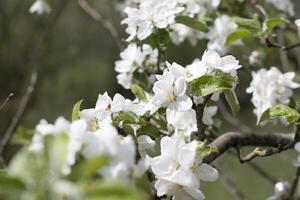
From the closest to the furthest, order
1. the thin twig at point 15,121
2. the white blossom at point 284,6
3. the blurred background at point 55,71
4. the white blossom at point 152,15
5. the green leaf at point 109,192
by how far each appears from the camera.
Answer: the green leaf at point 109,192
the white blossom at point 152,15
the thin twig at point 15,121
the white blossom at point 284,6
the blurred background at point 55,71

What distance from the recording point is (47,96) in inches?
354

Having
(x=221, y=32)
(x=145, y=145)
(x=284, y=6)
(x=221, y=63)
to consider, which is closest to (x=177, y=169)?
(x=145, y=145)

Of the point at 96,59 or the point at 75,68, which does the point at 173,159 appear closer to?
the point at 75,68

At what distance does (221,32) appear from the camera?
1842 millimetres

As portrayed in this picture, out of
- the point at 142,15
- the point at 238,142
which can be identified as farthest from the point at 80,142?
the point at 142,15

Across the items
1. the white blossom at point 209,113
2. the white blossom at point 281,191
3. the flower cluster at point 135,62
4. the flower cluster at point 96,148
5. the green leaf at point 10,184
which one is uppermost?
the flower cluster at point 135,62

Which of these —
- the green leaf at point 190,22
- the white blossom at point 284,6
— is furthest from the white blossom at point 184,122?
the white blossom at point 284,6

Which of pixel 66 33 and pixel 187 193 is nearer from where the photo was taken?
pixel 187 193

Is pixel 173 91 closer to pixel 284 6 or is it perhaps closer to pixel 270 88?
pixel 270 88

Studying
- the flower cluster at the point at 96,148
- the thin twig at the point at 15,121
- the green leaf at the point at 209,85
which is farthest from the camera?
the thin twig at the point at 15,121

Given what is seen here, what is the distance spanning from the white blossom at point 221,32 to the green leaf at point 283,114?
57 centimetres

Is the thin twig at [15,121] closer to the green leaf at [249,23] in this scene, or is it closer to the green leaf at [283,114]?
the green leaf at [249,23]

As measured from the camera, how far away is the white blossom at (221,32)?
5.99 ft

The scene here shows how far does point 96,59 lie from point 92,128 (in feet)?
37.8
